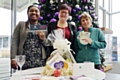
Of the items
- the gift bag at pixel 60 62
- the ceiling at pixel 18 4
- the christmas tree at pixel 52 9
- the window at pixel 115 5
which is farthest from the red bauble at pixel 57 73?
the window at pixel 115 5

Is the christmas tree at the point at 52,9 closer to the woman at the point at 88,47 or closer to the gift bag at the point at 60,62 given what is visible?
the woman at the point at 88,47

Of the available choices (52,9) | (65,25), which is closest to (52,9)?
(52,9)

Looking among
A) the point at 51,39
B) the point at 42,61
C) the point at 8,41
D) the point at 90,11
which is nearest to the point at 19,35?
the point at 42,61

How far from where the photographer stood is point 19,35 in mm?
1825

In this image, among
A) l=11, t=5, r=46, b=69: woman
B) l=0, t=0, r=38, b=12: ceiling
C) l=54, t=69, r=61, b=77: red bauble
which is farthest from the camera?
l=0, t=0, r=38, b=12: ceiling

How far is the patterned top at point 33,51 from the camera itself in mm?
1693

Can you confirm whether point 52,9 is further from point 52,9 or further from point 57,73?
point 57,73

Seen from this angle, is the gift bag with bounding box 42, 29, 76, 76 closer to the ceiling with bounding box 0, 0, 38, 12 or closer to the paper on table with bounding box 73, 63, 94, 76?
the paper on table with bounding box 73, 63, 94, 76

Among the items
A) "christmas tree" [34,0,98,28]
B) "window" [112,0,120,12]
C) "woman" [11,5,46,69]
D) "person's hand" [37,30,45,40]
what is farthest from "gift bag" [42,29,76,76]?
"window" [112,0,120,12]

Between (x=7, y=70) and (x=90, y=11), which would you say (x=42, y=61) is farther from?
(x=90, y=11)

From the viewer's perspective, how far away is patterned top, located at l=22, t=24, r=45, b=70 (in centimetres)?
169

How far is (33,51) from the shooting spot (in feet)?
5.57

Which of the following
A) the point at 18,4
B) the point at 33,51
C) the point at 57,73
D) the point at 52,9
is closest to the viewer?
the point at 57,73

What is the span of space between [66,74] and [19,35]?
88 centimetres
